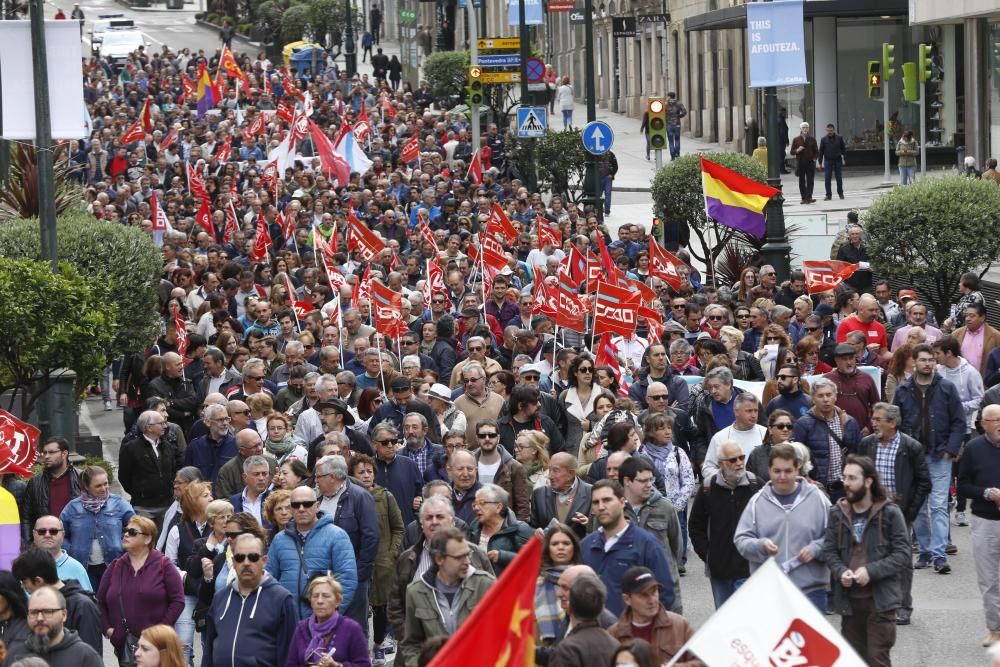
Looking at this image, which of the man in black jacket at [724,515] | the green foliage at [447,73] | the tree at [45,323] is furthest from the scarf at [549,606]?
the green foliage at [447,73]

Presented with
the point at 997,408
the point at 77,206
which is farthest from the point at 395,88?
the point at 997,408

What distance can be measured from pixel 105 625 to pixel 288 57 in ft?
192

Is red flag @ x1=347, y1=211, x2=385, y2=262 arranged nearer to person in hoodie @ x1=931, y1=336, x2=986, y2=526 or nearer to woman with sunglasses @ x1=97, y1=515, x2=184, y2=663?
person in hoodie @ x1=931, y1=336, x2=986, y2=526

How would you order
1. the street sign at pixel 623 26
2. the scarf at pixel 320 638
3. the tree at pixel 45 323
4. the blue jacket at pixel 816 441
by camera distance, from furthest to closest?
the street sign at pixel 623 26
the tree at pixel 45 323
the blue jacket at pixel 816 441
the scarf at pixel 320 638

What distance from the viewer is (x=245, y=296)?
21.4 m

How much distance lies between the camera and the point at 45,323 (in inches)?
609

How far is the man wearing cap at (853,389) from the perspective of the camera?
13555 millimetres

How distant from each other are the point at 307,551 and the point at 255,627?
3.28 feet

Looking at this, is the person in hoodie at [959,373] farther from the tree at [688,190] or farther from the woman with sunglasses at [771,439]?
the tree at [688,190]

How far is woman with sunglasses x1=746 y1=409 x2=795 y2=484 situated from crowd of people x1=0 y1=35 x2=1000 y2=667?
0.02 meters

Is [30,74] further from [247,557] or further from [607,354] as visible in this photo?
[247,557]

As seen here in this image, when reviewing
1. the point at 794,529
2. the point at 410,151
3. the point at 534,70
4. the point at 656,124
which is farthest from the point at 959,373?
the point at 534,70

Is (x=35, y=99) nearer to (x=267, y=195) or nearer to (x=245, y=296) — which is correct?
(x=245, y=296)

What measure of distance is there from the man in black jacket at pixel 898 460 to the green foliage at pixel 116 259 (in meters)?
7.73
